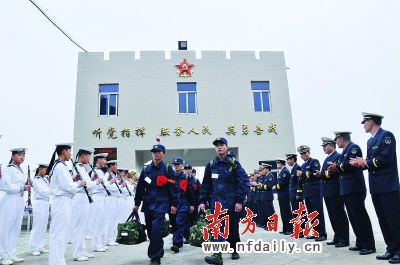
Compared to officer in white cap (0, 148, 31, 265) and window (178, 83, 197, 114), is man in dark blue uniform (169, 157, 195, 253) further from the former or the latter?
window (178, 83, 197, 114)

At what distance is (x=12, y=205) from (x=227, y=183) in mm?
4753

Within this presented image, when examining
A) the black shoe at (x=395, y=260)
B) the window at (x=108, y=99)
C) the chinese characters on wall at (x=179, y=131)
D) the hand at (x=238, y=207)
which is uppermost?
the window at (x=108, y=99)

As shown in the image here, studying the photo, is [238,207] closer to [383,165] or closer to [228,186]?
[228,186]

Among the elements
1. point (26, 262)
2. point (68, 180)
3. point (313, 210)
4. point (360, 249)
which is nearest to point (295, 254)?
point (360, 249)

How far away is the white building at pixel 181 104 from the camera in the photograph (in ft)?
58.4

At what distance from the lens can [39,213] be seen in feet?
26.7

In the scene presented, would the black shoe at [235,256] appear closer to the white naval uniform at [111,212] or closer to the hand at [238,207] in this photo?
the hand at [238,207]

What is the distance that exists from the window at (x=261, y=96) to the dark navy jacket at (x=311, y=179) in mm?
11278

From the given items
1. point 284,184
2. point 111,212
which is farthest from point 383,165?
point 111,212

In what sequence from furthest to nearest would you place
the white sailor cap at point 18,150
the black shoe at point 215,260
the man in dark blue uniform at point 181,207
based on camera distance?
the man in dark blue uniform at point 181,207
the white sailor cap at point 18,150
the black shoe at point 215,260

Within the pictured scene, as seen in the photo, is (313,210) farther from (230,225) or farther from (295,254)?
(230,225)

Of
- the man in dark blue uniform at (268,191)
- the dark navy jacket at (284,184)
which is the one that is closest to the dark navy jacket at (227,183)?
the dark navy jacket at (284,184)

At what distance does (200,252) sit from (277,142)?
12.6 metres

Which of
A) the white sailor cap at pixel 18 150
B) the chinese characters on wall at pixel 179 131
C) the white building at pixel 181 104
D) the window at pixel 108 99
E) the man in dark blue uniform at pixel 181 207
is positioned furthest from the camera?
the window at pixel 108 99
